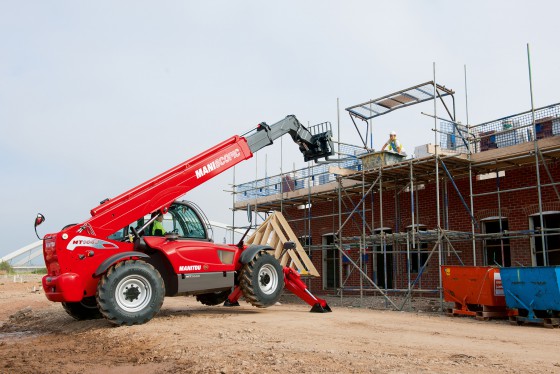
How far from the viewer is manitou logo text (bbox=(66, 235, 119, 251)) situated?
987cm

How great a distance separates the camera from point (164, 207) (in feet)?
37.0

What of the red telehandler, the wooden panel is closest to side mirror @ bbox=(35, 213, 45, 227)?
the red telehandler

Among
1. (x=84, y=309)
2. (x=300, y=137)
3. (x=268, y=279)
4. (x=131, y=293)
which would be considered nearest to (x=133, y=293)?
(x=131, y=293)

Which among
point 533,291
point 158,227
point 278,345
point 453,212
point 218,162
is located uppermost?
point 218,162

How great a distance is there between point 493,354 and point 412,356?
48.0 inches

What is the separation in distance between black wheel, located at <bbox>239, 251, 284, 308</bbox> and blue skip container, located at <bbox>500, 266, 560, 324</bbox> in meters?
4.83

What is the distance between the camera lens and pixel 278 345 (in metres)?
7.71

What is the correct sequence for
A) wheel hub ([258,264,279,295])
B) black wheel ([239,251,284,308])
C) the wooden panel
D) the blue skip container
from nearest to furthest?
the blue skip container → black wheel ([239,251,284,308]) → wheel hub ([258,264,279,295]) → the wooden panel

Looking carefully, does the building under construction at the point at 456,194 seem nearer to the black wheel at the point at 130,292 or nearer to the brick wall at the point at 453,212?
the brick wall at the point at 453,212

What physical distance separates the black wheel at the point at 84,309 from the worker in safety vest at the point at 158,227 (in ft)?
6.30

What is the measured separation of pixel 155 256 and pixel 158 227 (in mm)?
740

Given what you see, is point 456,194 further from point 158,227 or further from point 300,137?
point 158,227

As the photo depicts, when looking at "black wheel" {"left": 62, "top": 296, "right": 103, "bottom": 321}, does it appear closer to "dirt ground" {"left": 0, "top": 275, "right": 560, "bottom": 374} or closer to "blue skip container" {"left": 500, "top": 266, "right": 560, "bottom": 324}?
"dirt ground" {"left": 0, "top": 275, "right": 560, "bottom": 374}

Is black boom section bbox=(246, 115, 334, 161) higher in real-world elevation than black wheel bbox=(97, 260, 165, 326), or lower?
higher
